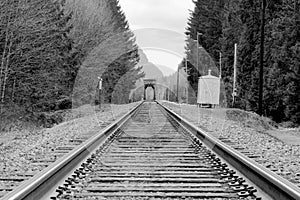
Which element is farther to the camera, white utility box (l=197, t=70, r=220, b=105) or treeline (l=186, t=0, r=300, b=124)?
white utility box (l=197, t=70, r=220, b=105)

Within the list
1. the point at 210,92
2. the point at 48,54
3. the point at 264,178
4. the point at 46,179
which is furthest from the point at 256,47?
the point at 46,179

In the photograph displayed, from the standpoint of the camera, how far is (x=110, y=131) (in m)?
11.8

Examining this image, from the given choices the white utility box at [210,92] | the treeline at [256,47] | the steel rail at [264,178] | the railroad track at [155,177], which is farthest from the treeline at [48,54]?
the steel rail at [264,178]

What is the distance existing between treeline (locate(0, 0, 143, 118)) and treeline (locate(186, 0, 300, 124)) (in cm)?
1367

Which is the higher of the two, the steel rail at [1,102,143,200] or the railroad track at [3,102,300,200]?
the steel rail at [1,102,143,200]

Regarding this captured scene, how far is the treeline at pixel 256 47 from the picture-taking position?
98.1ft

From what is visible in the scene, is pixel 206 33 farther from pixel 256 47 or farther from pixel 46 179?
pixel 46 179

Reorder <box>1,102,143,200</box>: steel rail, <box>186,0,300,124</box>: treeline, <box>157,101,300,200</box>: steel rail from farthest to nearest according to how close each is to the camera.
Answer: <box>186,0,300,124</box>: treeline, <box>157,101,300,200</box>: steel rail, <box>1,102,143,200</box>: steel rail

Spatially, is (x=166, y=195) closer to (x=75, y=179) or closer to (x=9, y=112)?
(x=75, y=179)

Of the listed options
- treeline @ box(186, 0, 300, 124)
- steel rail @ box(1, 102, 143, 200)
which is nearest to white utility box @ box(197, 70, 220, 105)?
treeline @ box(186, 0, 300, 124)

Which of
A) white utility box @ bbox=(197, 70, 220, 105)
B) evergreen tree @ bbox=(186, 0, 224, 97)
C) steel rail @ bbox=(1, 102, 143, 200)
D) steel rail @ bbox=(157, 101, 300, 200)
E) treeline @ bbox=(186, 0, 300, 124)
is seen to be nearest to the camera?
steel rail @ bbox=(1, 102, 143, 200)

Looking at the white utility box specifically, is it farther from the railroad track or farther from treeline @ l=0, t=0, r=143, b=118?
the railroad track

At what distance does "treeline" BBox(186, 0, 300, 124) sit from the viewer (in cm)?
2989

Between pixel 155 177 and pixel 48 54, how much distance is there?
58.4 ft
